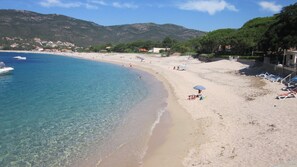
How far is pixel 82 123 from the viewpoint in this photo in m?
20.7

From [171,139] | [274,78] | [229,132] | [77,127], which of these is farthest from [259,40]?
[77,127]

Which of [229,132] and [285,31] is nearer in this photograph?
[229,132]

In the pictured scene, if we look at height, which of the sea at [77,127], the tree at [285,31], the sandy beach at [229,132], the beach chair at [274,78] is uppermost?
the tree at [285,31]

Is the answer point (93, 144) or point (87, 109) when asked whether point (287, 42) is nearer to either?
point (87, 109)

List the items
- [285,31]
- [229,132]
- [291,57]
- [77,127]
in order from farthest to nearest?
[291,57], [285,31], [77,127], [229,132]

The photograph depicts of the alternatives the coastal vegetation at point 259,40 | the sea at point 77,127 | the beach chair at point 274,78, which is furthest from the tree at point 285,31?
the sea at point 77,127

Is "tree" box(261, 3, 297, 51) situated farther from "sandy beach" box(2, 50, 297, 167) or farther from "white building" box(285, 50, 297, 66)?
"sandy beach" box(2, 50, 297, 167)

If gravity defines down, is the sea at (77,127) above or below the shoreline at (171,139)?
below

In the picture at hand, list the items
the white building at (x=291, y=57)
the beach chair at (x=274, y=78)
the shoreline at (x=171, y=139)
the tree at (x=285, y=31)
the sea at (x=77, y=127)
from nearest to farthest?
the shoreline at (x=171, y=139) → the sea at (x=77, y=127) → the beach chair at (x=274, y=78) → the tree at (x=285, y=31) → the white building at (x=291, y=57)

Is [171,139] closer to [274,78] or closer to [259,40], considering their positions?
[274,78]

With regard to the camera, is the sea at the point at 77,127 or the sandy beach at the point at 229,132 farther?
the sea at the point at 77,127

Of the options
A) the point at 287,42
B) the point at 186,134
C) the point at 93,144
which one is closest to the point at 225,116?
the point at 186,134

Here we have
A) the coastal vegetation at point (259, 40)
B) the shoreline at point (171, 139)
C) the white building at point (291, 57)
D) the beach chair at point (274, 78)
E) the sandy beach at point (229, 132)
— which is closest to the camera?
the sandy beach at point (229, 132)

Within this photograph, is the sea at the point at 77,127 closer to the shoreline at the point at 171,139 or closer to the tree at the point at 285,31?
the shoreline at the point at 171,139
